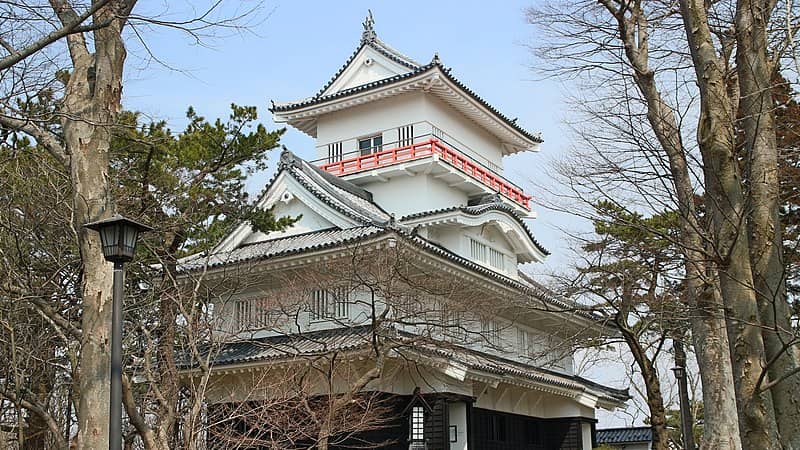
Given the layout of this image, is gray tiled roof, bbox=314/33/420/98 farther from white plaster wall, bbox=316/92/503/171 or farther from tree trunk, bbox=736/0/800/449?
tree trunk, bbox=736/0/800/449

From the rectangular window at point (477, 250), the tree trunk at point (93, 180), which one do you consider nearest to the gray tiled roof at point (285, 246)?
the rectangular window at point (477, 250)

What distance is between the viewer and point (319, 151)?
2680 centimetres

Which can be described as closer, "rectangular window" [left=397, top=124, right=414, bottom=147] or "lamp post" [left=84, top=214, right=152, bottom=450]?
"lamp post" [left=84, top=214, right=152, bottom=450]

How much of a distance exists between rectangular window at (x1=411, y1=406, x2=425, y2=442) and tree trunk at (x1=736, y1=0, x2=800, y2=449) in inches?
422

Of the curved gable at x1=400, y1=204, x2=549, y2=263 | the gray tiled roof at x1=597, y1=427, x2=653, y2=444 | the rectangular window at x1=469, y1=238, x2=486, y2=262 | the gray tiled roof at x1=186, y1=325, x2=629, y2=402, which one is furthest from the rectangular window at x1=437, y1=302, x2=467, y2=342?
the gray tiled roof at x1=597, y1=427, x2=653, y2=444

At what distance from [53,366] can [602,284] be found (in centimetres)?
1071

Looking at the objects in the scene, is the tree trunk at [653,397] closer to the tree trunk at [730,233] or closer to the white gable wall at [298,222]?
the tree trunk at [730,233]

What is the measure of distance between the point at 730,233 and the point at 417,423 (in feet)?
36.0

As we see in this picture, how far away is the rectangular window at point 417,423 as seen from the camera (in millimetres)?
17250

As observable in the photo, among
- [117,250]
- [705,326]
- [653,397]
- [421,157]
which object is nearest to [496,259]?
[421,157]

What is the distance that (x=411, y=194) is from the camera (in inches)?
944

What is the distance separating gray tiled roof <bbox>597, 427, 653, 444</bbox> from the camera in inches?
1543

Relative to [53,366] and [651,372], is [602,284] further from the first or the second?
[53,366]

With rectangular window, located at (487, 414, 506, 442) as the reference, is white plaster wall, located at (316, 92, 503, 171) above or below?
above
